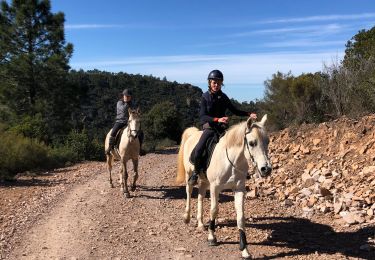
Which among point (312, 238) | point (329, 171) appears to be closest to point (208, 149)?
point (312, 238)

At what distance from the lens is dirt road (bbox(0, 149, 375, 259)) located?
5.74m

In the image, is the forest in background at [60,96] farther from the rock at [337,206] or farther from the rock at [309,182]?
the rock at [337,206]

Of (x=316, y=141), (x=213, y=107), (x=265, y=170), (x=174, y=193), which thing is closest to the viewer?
→ (x=265, y=170)

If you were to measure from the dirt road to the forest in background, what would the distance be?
14.6ft

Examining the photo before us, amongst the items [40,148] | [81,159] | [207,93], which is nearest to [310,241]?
[207,93]

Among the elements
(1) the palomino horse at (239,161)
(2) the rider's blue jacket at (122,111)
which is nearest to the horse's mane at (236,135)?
(1) the palomino horse at (239,161)

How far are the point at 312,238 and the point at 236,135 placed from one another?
2376 millimetres

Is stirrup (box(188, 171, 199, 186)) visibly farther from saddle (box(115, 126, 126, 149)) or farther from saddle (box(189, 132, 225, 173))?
saddle (box(115, 126, 126, 149))

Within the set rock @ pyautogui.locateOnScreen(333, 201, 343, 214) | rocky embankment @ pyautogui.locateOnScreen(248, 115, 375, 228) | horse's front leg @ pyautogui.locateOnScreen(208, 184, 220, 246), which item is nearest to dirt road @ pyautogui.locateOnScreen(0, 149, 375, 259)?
horse's front leg @ pyautogui.locateOnScreen(208, 184, 220, 246)

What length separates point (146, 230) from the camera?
6.90 metres

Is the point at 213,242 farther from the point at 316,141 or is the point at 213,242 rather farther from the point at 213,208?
the point at 316,141

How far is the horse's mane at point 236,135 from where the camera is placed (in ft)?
18.2

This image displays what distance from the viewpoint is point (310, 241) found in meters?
6.17

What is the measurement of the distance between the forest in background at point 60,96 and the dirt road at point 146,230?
4.44m
